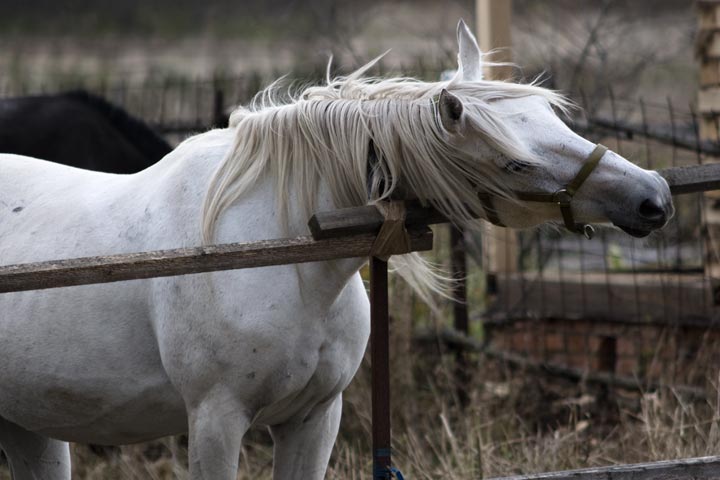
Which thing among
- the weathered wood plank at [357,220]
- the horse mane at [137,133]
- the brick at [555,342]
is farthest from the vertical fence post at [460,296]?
the weathered wood plank at [357,220]

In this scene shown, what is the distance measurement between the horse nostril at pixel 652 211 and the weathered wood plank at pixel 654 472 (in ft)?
2.23

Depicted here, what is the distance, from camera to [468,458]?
4277 millimetres

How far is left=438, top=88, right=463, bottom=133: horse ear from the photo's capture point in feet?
8.63

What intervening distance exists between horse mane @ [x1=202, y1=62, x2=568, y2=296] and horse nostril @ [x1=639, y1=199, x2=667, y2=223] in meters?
0.29

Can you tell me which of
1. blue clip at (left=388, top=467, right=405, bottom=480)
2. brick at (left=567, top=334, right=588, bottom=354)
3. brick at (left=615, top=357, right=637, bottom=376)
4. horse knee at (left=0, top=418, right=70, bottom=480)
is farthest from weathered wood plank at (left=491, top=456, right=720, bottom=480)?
brick at (left=567, top=334, right=588, bottom=354)

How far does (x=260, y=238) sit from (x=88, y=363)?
0.62 metres

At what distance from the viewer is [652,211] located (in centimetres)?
253

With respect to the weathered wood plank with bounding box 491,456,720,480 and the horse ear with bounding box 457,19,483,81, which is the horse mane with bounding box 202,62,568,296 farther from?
the weathered wood plank with bounding box 491,456,720,480

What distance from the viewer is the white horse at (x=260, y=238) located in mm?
2650

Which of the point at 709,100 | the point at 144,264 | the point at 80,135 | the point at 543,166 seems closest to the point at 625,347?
the point at 709,100

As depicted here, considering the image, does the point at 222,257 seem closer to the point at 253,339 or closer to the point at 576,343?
the point at 253,339

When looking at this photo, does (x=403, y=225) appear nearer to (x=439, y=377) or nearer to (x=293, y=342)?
(x=293, y=342)

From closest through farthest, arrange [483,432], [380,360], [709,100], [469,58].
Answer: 1. [380,360]
2. [469,58]
3. [483,432]
4. [709,100]

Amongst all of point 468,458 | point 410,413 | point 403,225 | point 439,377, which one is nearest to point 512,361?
point 439,377
